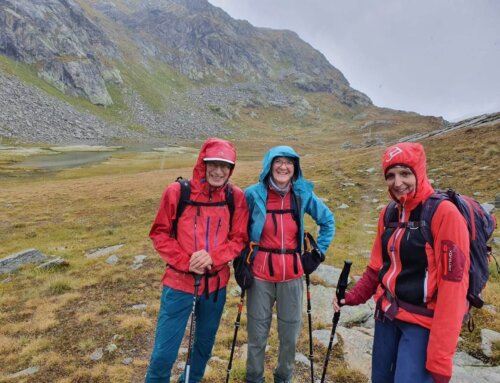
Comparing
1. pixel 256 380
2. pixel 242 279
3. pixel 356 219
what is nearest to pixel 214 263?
pixel 242 279

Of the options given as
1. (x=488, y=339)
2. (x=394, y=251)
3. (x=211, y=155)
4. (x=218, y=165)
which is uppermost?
(x=211, y=155)

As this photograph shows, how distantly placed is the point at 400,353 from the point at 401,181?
193 centimetres

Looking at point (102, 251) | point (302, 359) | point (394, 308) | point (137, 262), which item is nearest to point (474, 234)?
point (394, 308)

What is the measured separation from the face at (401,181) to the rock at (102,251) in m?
14.2

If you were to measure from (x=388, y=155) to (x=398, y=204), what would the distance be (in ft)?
2.04

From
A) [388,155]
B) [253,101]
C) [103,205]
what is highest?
[253,101]

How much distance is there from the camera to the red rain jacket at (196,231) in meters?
4.98

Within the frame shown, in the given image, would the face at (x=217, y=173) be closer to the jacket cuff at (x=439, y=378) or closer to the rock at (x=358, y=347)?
the jacket cuff at (x=439, y=378)

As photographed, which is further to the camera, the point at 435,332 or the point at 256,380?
the point at 256,380

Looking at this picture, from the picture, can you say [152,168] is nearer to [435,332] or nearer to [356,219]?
[356,219]

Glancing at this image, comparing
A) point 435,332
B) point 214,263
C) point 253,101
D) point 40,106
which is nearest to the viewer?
point 435,332

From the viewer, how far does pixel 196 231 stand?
5.02m

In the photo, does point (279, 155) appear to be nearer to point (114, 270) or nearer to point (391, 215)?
point (391, 215)

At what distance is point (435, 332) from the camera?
337 centimetres
